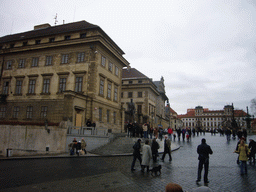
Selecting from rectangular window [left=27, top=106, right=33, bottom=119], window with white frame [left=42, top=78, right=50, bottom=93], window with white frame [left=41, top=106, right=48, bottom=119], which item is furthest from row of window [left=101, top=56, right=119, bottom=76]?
rectangular window [left=27, top=106, right=33, bottom=119]

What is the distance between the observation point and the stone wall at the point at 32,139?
22.0 metres

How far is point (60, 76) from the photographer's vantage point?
3209cm

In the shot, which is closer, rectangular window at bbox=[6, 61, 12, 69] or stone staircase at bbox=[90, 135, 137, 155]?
stone staircase at bbox=[90, 135, 137, 155]

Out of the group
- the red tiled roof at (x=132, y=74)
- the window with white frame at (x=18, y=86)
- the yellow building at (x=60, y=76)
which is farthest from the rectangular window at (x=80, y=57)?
the red tiled roof at (x=132, y=74)

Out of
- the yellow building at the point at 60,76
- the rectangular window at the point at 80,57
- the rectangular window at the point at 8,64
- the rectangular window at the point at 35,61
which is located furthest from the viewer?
the rectangular window at the point at 8,64

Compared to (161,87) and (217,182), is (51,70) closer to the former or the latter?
(217,182)

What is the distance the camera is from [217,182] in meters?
9.27

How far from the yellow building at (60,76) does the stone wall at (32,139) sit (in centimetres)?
390

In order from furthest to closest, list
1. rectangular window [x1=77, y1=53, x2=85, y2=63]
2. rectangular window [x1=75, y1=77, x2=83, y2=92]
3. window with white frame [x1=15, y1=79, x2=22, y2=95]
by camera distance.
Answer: window with white frame [x1=15, y1=79, x2=22, y2=95], rectangular window [x1=77, y1=53, x2=85, y2=63], rectangular window [x1=75, y1=77, x2=83, y2=92]

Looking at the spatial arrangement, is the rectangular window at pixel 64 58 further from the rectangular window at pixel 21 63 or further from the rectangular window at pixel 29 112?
the rectangular window at pixel 29 112

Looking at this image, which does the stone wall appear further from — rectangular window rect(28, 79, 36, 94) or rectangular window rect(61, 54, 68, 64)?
rectangular window rect(61, 54, 68, 64)

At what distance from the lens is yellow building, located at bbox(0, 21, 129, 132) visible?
30.4 meters

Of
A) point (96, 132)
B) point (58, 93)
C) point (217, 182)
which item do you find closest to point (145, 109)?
point (58, 93)

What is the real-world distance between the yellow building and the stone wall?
3.90 meters
